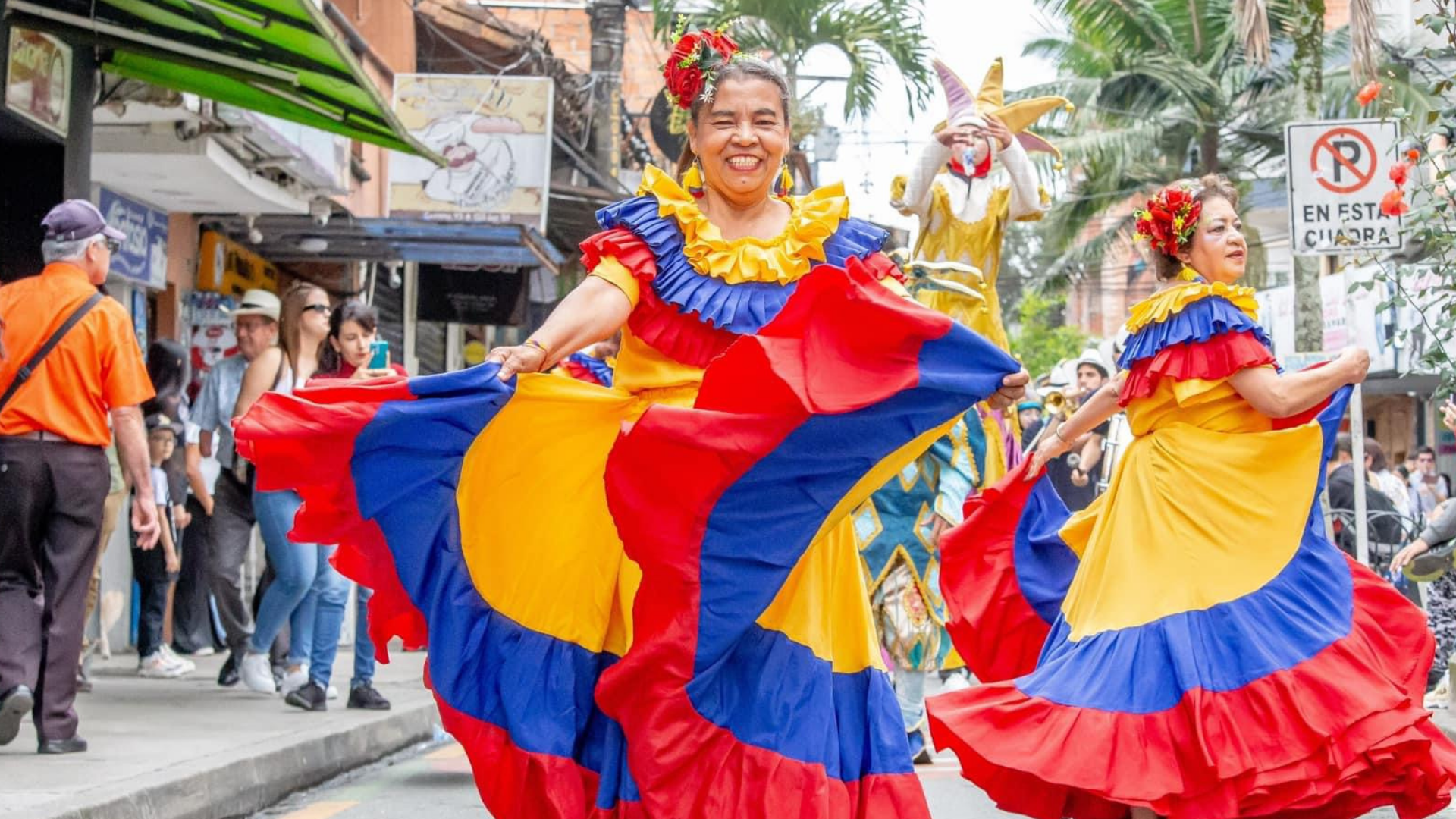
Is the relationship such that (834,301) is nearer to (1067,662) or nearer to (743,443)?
(743,443)

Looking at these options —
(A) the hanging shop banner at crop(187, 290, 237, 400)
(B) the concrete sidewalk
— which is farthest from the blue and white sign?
(B) the concrete sidewalk

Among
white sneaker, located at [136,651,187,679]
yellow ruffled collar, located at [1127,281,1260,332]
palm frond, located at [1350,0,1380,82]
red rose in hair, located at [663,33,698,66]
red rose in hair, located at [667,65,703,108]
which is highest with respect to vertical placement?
palm frond, located at [1350,0,1380,82]

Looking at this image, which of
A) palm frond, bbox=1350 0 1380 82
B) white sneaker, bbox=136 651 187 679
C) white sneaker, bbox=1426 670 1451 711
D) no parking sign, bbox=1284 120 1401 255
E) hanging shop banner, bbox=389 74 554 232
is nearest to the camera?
white sneaker, bbox=1426 670 1451 711

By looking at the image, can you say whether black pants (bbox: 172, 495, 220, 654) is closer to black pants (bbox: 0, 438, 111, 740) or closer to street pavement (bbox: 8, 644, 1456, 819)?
street pavement (bbox: 8, 644, 1456, 819)

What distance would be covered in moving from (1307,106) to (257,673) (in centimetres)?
1671

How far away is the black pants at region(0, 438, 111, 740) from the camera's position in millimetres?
7320

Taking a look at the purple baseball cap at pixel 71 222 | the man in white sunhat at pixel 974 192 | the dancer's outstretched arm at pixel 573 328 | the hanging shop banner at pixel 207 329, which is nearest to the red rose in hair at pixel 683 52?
the dancer's outstretched arm at pixel 573 328

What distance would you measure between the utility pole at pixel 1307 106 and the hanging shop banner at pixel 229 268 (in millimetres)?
10834

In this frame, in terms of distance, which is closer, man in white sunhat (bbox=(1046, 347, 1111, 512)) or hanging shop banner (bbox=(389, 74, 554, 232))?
man in white sunhat (bbox=(1046, 347, 1111, 512))

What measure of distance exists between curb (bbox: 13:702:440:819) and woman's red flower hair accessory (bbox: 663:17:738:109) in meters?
2.64

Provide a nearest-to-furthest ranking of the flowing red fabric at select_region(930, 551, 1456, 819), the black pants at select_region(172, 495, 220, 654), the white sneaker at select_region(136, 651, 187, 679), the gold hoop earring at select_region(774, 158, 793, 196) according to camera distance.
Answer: the gold hoop earring at select_region(774, 158, 793, 196), the flowing red fabric at select_region(930, 551, 1456, 819), the white sneaker at select_region(136, 651, 187, 679), the black pants at select_region(172, 495, 220, 654)

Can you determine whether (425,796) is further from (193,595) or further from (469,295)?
(469,295)

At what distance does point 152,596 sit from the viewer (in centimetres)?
1202

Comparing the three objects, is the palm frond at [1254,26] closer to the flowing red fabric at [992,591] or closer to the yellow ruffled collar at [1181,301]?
the flowing red fabric at [992,591]
